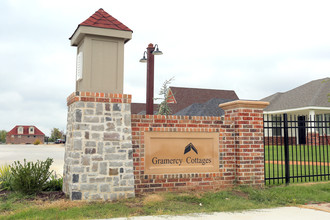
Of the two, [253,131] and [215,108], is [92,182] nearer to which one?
[253,131]

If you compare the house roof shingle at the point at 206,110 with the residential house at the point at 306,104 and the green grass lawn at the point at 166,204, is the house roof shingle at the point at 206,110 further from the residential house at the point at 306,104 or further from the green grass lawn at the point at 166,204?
the green grass lawn at the point at 166,204

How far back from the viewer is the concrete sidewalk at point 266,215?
591 cm

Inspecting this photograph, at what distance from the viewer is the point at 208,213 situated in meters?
6.30

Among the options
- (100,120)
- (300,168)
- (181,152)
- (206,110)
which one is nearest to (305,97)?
(206,110)

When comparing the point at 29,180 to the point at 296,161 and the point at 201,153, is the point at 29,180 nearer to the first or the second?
the point at 201,153

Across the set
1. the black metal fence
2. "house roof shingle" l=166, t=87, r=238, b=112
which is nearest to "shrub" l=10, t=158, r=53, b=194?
the black metal fence

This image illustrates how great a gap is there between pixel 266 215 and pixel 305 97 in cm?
2595

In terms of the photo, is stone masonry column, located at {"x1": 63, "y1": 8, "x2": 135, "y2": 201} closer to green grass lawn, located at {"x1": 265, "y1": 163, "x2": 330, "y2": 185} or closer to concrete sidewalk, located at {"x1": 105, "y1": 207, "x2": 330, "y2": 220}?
concrete sidewalk, located at {"x1": 105, "y1": 207, "x2": 330, "y2": 220}

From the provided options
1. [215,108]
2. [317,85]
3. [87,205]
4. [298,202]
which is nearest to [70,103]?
[87,205]

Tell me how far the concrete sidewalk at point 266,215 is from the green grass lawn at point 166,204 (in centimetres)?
31

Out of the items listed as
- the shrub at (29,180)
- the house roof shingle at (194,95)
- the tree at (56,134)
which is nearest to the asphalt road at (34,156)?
the shrub at (29,180)

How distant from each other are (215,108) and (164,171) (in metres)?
19.5

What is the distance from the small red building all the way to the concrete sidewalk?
Answer: 7404cm

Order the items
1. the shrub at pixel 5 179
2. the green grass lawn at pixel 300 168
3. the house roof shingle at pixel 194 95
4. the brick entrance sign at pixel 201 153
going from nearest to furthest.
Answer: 1. the brick entrance sign at pixel 201 153
2. the shrub at pixel 5 179
3. the green grass lawn at pixel 300 168
4. the house roof shingle at pixel 194 95
